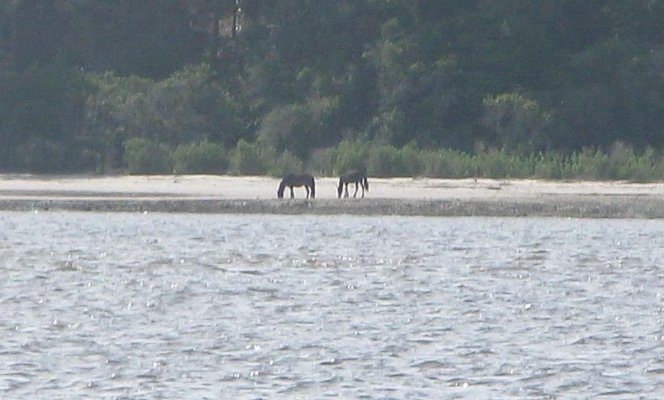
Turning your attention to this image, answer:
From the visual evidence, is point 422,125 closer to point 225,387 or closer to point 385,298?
point 385,298

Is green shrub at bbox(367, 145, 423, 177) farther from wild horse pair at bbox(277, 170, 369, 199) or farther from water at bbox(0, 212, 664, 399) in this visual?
water at bbox(0, 212, 664, 399)

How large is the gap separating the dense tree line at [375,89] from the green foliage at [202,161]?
35 cm

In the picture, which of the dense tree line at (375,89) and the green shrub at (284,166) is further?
the dense tree line at (375,89)

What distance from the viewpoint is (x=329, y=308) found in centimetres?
1709

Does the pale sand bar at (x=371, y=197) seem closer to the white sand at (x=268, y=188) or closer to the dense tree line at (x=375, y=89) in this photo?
the white sand at (x=268, y=188)

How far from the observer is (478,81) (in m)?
37.2

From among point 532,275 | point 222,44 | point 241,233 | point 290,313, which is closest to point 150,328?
point 290,313

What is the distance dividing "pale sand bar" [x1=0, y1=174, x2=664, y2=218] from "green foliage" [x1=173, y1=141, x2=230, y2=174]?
28.4 inches

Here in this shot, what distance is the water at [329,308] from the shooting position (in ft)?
42.3

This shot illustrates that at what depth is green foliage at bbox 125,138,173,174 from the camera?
115 ft

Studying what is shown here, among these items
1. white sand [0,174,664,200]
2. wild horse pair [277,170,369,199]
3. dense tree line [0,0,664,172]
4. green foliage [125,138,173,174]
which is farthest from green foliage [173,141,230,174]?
wild horse pair [277,170,369,199]

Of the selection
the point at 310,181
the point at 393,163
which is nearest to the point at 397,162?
the point at 393,163

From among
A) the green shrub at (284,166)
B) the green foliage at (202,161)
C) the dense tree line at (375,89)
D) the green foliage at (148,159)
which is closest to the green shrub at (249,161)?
the green shrub at (284,166)

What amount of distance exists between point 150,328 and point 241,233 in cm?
994
